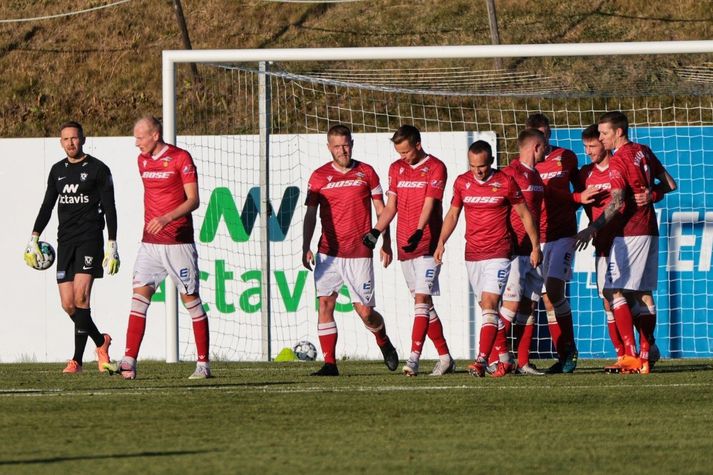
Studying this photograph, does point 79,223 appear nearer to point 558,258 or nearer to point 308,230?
point 308,230

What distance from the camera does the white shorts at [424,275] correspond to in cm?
1167

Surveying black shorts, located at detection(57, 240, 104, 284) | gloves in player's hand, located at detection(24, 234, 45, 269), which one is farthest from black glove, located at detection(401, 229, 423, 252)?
gloves in player's hand, located at detection(24, 234, 45, 269)

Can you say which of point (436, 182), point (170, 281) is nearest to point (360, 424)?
point (436, 182)

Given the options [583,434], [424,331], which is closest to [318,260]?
[424,331]

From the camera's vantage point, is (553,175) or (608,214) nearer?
(608,214)

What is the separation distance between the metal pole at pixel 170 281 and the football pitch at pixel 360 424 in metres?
2.88

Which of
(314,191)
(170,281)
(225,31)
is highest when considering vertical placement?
(225,31)

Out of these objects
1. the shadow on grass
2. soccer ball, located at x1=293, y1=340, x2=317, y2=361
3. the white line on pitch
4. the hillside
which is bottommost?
soccer ball, located at x1=293, y1=340, x2=317, y2=361

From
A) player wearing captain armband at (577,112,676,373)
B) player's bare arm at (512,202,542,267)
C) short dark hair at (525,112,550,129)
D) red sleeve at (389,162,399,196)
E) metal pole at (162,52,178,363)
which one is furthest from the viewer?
metal pole at (162,52,178,363)

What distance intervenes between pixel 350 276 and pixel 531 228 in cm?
165

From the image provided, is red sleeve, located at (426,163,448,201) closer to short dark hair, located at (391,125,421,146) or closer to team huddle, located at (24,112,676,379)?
team huddle, located at (24,112,676,379)

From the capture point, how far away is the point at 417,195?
11.9m

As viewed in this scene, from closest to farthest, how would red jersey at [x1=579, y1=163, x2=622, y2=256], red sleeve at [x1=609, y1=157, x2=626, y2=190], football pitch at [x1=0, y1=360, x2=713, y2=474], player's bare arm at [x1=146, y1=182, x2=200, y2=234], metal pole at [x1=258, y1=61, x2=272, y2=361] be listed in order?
1. football pitch at [x1=0, y1=360, x2=713, y2=474]
2. player's bare arm at [x1=146, y1=182, x2=200, y2=234]
3. red sleeve at [x1=609, y1=157, x2=626, y2=190]
4. red jersey at [x1=579, y1=163, x2=622, y2=256]
5. metal pole at [x1=258, y1=61, x2=272, y2=361]

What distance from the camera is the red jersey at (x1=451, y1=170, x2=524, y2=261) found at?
11117 mm
